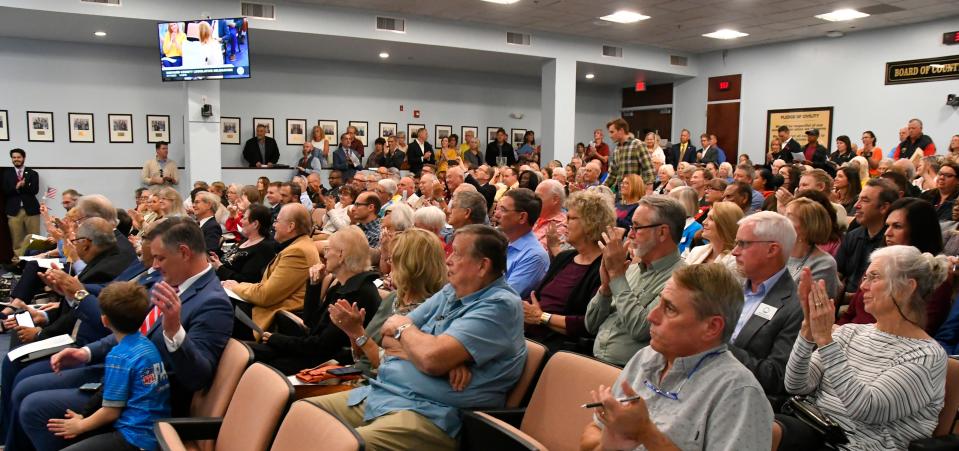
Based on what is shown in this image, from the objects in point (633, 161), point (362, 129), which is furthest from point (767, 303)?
point (362, 129)

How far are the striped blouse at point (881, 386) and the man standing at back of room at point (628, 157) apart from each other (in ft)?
17.1

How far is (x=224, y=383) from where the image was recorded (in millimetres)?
2604

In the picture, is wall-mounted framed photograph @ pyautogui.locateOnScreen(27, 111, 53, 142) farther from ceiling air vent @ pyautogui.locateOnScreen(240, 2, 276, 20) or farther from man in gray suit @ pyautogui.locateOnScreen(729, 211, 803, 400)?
man in gray suit @ pyautogui.locateOnScreen(729, 211, 803, 400)

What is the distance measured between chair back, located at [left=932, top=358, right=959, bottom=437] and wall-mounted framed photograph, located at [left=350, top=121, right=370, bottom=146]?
12151 mm

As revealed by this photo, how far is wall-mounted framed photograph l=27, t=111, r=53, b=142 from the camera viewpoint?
10.8 meters

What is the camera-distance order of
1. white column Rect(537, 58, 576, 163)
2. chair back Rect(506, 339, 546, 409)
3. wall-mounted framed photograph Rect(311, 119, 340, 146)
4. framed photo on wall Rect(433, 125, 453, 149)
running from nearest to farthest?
chair back Rect(506, 339, 546, 409), white column Rect(537, 58, 576, 163), wall-mounted framed photograph Rect(311, 119, 340, 146), framed photo on wall Rect(433, 125, 453, 149)

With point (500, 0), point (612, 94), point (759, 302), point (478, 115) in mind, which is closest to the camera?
point (759, 302)

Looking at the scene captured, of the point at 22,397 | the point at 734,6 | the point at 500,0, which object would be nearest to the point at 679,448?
the point at 22,397

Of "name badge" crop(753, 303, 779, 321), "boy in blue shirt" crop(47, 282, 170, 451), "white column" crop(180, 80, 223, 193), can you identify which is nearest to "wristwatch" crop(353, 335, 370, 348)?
"boy in blue shirt" crop(47, 282, 170, 451)

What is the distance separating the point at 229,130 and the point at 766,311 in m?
11.6

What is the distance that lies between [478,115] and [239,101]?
5096 millimetres

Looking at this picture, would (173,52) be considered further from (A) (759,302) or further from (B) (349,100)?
(A) (759,302)

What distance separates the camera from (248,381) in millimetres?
2391

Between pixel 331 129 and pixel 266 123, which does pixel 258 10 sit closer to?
pixel 266 123
